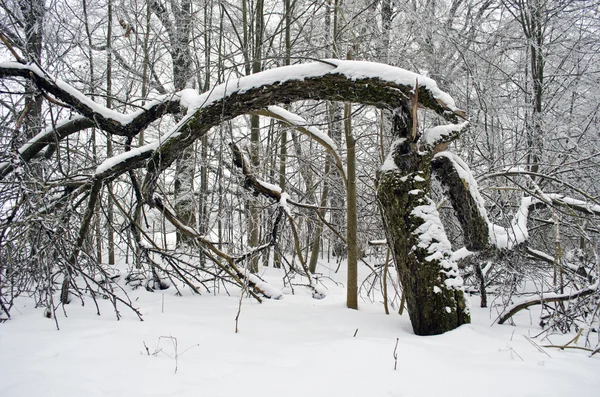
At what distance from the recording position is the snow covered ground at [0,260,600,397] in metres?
1.75

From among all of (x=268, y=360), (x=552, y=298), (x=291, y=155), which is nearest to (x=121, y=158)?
(x=268, y=360)

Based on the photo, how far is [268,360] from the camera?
2139 millimetres

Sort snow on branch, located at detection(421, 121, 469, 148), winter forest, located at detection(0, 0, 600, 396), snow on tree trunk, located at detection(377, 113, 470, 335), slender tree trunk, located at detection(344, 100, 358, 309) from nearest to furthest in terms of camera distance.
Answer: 1. winter forest, located at detection(0, 0, 600, 396)
2. snow on tree trunk, located at detection(377, 113, 470, 335)
3. snow on branch, located at detection(421, 121, 469, 148)
4. slender tree trunk, located at detection(344, 100, 358, 309)

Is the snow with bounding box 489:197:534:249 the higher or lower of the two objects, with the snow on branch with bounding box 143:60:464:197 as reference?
lower

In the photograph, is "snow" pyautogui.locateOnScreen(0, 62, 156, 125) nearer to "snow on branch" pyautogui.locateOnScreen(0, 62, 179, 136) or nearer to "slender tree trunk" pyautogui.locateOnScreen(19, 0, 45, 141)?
"snow on branch" pyautogui.locateOnScreen(0, 62, 179, 136)

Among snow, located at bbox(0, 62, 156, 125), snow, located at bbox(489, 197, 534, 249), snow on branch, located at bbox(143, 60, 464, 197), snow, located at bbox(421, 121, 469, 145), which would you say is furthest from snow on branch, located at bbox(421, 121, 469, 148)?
snow, located at bbox(0, 62, 156, 125)

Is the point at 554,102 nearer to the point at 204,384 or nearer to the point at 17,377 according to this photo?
the point at 204,384

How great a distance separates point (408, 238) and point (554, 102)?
→ 5615 mm

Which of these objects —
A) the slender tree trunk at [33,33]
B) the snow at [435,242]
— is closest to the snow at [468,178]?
the snow at [435,242]

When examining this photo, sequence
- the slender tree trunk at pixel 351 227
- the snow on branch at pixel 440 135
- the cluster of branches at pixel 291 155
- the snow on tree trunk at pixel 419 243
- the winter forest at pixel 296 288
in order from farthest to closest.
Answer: the slender tree trunk at pixel 351 227 < the cluster of branches at pixel 291 155 < the snow on branch at pixel 440 135 < the snow on tree trunk at pixel 419 243 < the winter forest at pixel 296 288

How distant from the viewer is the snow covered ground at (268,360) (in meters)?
1.75

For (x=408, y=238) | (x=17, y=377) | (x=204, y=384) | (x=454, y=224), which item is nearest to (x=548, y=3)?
(x=454, y=224)

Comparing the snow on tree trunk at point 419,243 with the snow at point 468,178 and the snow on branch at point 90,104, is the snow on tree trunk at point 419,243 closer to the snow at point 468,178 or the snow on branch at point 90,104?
the snow at point 468,178

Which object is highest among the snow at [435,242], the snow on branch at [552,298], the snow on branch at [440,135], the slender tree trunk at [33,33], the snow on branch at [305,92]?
the slender tree trunk at [33,33]
